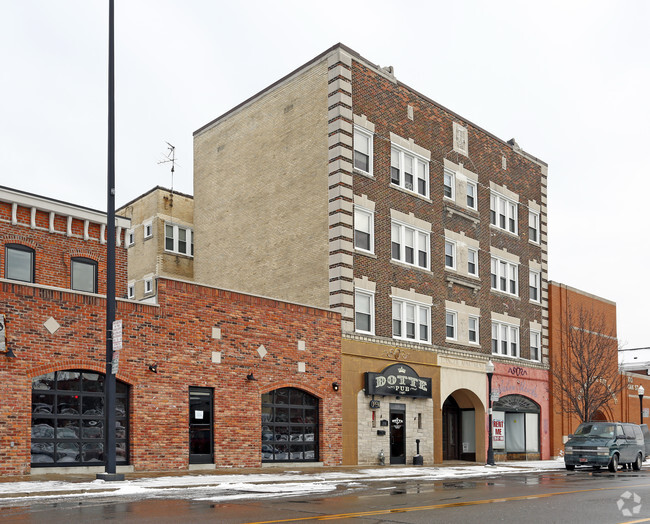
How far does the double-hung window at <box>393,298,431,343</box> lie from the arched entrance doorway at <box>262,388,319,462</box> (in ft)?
18.1

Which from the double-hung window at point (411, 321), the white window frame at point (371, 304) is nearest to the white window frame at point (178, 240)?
the white window frame at point (371, 304)

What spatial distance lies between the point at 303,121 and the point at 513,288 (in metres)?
15.2

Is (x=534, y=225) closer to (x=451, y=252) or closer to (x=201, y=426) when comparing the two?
(x=451, y=252)

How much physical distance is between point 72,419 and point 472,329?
20.5 m

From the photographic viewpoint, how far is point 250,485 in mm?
18672

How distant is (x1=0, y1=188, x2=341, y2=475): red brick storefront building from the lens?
20.8 metres

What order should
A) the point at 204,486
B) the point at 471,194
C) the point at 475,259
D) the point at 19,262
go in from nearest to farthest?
1. the point at 204,486
2. the point at 19,262
3. the point at 475,259
4. the point at 471,194

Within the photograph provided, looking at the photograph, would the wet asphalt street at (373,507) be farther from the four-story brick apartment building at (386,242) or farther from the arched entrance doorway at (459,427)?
the arched entrance doorway at (459,427)

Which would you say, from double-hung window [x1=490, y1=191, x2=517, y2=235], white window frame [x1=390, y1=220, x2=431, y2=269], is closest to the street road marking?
white window frame [x1=390, y1=220, x2=431, y2=269]

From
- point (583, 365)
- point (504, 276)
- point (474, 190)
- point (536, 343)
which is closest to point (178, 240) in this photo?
point (474, 190)

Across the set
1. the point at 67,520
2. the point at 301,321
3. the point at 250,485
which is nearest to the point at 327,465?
the point at 301,321

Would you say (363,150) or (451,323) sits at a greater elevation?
(363,150)

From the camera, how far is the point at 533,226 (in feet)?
140

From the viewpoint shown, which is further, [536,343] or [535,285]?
[535,285]
